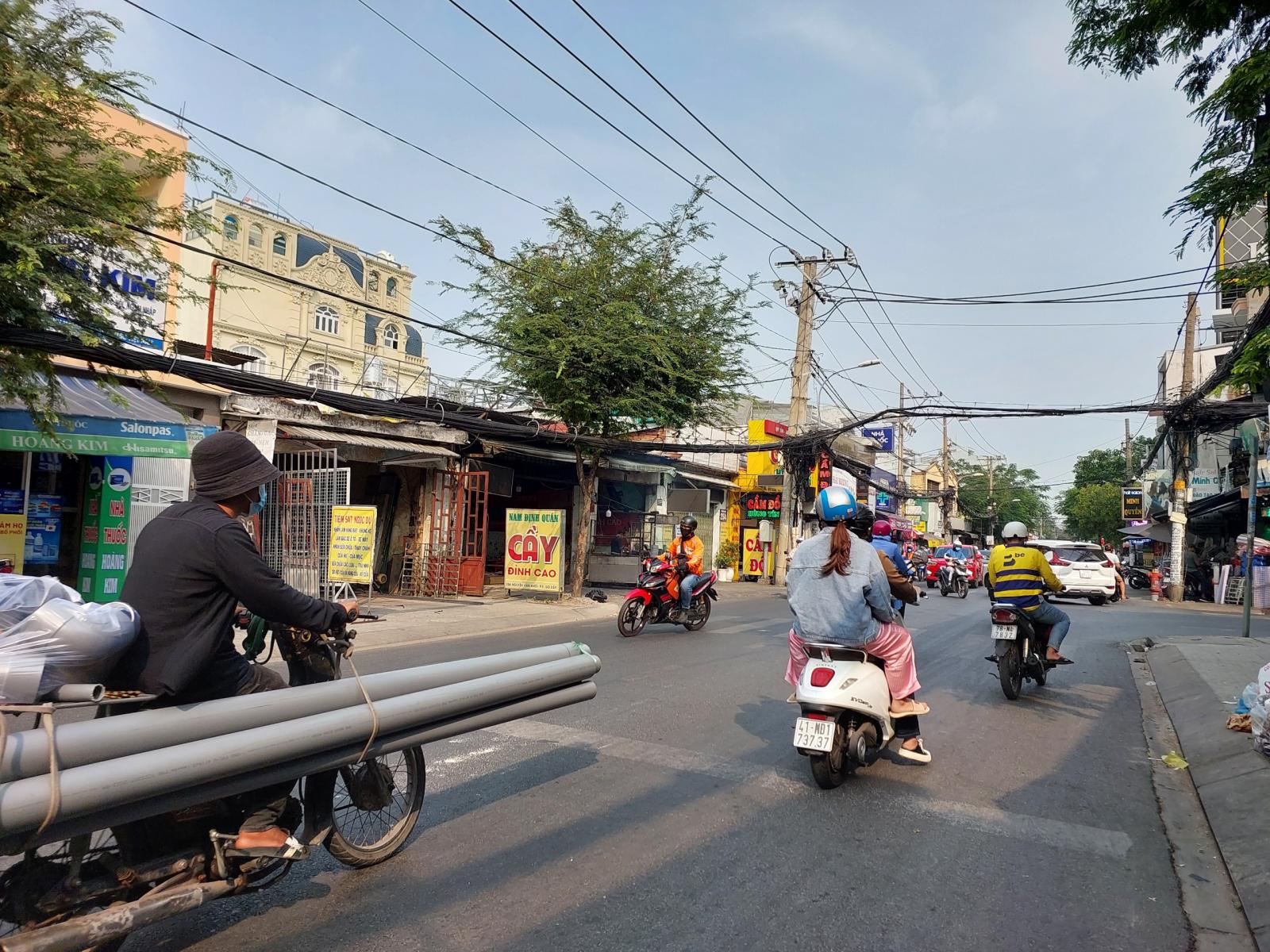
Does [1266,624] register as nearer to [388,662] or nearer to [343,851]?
[388,662]

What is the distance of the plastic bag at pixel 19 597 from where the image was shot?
226 centimetres

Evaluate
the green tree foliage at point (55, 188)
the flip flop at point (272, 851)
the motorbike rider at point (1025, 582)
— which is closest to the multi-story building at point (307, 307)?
the green tree foliage at point (55, 188)

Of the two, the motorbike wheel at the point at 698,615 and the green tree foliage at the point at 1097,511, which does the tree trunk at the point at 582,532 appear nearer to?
the motorbike wheel at the point at 698,615

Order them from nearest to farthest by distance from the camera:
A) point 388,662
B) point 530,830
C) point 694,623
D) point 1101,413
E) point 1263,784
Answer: point 530,830
point 1263,784
point 388,662
point 694,623
point 1101,413

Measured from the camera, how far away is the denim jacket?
4.74 m

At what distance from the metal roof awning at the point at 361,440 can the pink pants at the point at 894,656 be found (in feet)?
36.7

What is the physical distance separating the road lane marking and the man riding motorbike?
602 cm

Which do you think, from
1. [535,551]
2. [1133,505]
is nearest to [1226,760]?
[535,551]

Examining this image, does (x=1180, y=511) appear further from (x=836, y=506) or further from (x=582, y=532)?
(x=836, y=506)

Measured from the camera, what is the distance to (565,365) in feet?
50.2

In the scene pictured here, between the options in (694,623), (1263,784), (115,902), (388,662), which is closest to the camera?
(115,902)

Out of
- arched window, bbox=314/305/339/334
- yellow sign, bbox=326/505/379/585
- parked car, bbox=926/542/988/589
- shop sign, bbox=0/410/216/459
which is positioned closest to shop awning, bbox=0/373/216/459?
shop sign, bbox=0/410/216/459

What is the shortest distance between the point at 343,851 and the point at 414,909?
0.42 metres

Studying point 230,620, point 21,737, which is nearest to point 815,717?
point 230,620
